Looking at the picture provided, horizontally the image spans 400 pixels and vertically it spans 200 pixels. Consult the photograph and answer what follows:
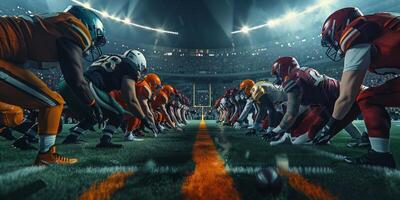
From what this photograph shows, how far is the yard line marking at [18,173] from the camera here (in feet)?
7.11

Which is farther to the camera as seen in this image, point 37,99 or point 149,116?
Answer: point 149,116

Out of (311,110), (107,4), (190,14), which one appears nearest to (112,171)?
(311,110)

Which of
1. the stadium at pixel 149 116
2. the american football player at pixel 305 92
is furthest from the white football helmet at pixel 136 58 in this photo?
the american football player at pixel 305 92

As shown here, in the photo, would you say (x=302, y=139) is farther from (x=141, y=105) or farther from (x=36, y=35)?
(x=36, y=35)

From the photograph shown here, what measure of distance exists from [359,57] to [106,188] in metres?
2.53

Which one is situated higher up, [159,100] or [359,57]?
[159,100]

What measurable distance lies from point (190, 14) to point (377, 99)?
35219mm

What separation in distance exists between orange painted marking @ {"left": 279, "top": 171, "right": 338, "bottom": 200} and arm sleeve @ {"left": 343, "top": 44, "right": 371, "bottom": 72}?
1259mm

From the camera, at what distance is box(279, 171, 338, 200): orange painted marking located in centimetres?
170

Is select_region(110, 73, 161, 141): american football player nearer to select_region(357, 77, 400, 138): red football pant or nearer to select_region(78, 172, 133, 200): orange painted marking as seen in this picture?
select_region(78, 172, 133, 200): orange painted marking

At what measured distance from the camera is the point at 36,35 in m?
2.87

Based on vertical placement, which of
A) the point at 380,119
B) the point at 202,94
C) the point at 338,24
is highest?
the point at 202,94

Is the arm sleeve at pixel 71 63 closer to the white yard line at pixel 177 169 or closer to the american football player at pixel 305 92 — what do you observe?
the white yard line at pixel 177 169

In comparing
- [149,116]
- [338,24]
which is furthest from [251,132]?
[338,24]
